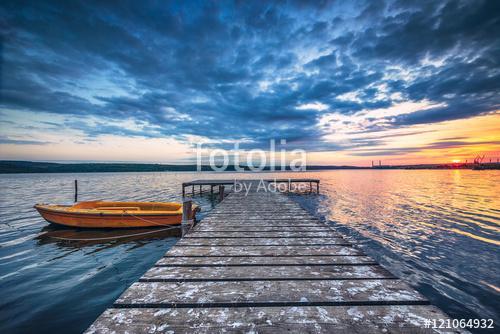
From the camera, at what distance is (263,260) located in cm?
366

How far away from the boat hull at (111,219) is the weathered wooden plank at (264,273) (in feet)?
29.9

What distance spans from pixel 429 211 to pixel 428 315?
1943 centimetres

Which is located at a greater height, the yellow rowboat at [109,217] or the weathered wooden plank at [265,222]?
the weathered wooden plank at [265,222]

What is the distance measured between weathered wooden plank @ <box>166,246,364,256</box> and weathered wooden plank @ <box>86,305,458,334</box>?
5.61ft

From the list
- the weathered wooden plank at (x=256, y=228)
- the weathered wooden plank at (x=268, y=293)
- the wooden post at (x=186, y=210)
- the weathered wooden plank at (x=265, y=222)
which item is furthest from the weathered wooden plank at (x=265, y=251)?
the wooden post at (x=186, y=210)

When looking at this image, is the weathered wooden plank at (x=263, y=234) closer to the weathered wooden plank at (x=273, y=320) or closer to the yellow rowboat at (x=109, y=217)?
the weathered wooden plank at (x=273, y=320)

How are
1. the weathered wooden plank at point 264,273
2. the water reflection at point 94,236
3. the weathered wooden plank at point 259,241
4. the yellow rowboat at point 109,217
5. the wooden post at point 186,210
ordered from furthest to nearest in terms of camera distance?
the yellow rowboat at point 109,217
the water reflection at point 94,236
the wooden post at point 186,210
the weathered wooden plank at point 259,241
the weathered wooden plank at point 264,273

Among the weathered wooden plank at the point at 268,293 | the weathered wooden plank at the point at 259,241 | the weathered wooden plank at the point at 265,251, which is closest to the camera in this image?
the weathered wooden plank at the point at 268,293

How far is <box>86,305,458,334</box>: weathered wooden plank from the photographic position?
194 cm

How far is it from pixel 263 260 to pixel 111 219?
1110 cm

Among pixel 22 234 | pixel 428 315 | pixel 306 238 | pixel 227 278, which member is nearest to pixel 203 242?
pixel 227 278

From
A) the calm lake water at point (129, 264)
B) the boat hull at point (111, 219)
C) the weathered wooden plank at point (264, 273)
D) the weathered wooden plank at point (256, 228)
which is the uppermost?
the weathered wooden plank at point (264, 273)

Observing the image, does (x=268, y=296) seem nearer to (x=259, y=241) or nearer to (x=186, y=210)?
(x=259, y=241)

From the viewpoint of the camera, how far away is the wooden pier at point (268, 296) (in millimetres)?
2004
